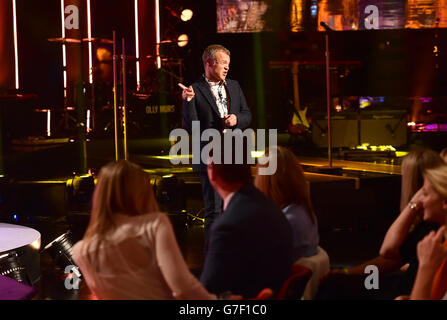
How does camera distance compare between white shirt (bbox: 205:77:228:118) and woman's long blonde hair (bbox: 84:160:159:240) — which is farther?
white shirt (bbox: 205:77:228:118)

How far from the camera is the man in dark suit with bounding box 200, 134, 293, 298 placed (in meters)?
2.18

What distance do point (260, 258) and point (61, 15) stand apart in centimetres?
949

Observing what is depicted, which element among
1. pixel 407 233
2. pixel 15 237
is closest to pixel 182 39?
pixel 15 237

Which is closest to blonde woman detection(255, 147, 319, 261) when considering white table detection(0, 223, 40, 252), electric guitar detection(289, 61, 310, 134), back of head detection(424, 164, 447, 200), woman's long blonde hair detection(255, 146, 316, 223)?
woman's long blonde hair detection(255, 146, 316, 223)

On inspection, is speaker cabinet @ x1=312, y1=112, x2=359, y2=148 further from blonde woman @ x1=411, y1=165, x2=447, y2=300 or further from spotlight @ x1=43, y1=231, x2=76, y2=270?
blonde woman @ x1=411, y1=165, x2=447, y2=300

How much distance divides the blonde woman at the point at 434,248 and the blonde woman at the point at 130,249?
0.67 meters

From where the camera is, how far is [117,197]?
218 centimetres

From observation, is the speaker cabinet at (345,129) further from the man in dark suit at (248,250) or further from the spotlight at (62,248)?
the man in dark suit at (248,250)

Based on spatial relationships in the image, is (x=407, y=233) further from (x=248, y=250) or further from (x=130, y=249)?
(x=130, y=249)

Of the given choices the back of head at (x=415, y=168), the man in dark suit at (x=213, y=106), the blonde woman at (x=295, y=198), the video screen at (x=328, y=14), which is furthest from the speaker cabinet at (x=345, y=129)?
the blonde woman at (x=295, y=198)

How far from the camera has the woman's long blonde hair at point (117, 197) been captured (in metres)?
2.16

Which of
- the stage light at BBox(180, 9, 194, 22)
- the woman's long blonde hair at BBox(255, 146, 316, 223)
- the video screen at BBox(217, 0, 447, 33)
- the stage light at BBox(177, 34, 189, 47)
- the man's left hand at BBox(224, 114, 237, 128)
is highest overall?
the stage light at BBox(180, 9, 194, 22)

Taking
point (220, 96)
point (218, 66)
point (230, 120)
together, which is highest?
point (218, 66)
